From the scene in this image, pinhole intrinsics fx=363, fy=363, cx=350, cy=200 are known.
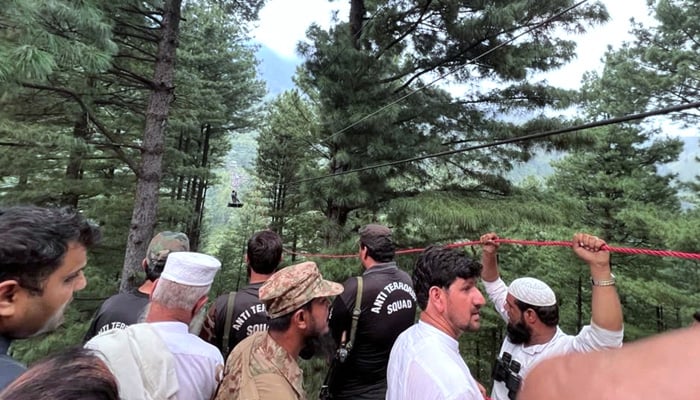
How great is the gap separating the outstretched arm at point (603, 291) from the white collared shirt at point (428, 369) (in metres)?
0.88

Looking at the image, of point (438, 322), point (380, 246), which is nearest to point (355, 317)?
point (380, 246)

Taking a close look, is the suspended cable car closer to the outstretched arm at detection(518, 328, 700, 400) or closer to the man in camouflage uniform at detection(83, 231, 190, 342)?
the man in camouflage uniform at detection(83, 231, 190, 342)

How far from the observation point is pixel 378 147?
6.26 m

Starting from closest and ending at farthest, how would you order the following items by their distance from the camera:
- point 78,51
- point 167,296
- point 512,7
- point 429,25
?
point 167,296
point 78,51
point 512,7
point 429,25

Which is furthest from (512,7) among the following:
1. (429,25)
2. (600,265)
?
(600,265)

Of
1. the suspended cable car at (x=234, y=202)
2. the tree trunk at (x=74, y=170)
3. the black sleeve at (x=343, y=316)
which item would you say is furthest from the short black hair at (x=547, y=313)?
the suspended cable car at (x=234, y=202)

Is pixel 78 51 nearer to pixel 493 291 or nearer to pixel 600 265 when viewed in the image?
pixel 493 291

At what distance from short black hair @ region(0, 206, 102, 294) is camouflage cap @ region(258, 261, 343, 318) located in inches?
30.6

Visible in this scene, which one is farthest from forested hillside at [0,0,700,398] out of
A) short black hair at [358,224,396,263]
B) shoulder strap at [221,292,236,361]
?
shoulder strap at [221,292,236,361]

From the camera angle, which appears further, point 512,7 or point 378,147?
point 378,147

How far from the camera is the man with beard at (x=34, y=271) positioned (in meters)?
1.17

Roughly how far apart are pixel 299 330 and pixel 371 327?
1.10m

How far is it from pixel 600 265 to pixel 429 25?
6.00 metres

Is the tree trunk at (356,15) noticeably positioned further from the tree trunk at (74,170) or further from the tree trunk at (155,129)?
the tree trunk at (74,170)
